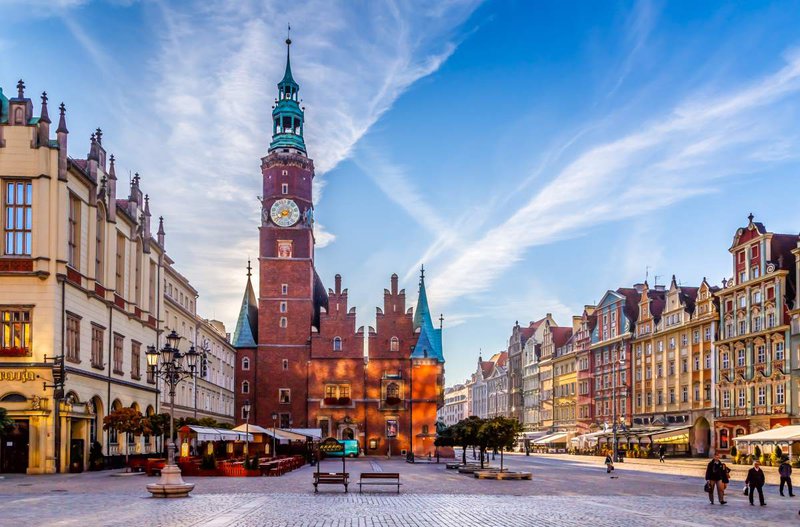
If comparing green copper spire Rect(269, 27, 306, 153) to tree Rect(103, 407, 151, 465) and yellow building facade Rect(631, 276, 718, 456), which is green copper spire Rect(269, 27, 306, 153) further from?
tree Rect(103, 407, 151, 465)

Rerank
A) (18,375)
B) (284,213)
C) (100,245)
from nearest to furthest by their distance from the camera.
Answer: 1. (18,375)
2. (100,245)
3. (284,213)

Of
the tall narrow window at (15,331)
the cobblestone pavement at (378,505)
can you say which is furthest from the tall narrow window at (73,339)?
the cobblestone pavement at (378,505)

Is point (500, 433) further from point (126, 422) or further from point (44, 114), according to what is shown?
point (44, 114)

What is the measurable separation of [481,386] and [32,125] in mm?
147343

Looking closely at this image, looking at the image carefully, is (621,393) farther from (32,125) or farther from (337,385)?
(32,125)

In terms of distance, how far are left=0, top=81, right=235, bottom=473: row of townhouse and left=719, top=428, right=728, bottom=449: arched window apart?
153ft

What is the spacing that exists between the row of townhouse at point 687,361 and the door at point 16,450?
49.9 m

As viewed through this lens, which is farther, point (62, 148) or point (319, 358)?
point (319, 358)

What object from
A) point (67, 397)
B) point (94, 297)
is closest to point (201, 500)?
point (67, 397)

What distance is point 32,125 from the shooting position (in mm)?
44812

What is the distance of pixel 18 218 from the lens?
44.4 m

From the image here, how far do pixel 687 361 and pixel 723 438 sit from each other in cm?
935

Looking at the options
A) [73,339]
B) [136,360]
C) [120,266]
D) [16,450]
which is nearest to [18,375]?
[16,450]

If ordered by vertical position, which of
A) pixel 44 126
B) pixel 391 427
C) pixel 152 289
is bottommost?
pixel 391 427
